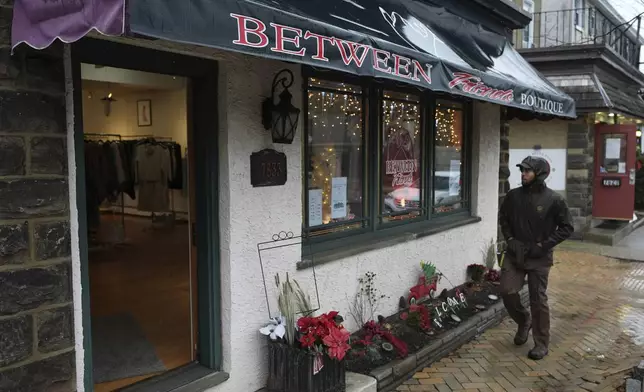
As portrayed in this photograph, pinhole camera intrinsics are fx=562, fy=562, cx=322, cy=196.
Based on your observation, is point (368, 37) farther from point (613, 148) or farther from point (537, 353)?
point (613, 148)

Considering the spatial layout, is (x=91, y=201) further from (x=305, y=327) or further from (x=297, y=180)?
(x=305, y=327)

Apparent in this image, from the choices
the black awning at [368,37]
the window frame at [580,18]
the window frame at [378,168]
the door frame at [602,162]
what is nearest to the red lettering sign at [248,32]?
the black awning at [368,37]

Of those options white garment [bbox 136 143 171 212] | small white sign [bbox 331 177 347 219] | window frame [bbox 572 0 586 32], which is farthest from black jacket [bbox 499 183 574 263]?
window frame [bbox 572 0 586 32]

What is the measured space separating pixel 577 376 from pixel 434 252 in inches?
79.2

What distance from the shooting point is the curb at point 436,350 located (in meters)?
4.51

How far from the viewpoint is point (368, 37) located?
367 centimetres

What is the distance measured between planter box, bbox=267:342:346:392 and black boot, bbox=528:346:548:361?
7.28 feet

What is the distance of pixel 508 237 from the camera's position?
18.0 feet

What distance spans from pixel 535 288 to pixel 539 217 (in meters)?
0.68

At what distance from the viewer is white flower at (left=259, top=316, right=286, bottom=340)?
13.0 ft

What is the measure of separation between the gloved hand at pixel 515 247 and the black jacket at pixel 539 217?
0.05 meters

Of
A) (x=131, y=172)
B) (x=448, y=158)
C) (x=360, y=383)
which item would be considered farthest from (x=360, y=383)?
(x=131, y=172)

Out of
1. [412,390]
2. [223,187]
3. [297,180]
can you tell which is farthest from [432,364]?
[223,187]

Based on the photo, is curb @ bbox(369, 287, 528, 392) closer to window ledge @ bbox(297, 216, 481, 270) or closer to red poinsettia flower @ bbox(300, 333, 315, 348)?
red poinsettia flower @ bbox(300, 333, 315, 348)
